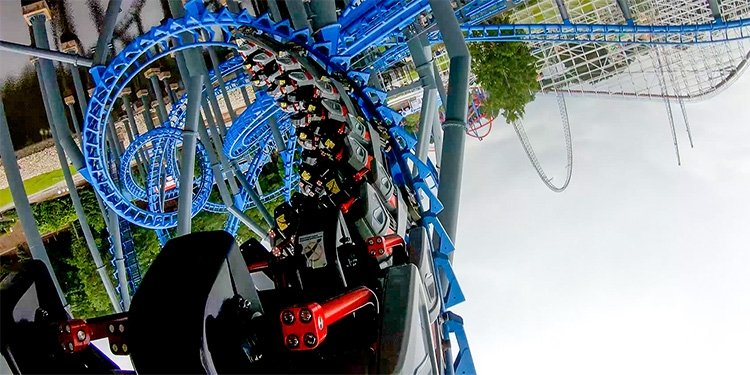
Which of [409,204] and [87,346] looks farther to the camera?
[409,204]

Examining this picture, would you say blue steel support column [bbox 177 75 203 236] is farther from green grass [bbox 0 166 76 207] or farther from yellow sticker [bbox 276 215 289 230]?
green grass [bbox 0 166 76 207]

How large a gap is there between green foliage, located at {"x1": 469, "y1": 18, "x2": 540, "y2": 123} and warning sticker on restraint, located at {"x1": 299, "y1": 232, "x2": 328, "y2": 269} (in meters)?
13.9

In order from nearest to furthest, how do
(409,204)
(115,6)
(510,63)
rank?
1. (409,204)
2. (115,6)
3. (510,63)

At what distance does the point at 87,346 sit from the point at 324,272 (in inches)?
69.7

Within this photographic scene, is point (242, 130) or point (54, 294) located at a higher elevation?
point (242, 130)

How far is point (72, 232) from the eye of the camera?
17812 millimetres

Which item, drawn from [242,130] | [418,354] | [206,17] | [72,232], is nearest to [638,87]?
[242,130]

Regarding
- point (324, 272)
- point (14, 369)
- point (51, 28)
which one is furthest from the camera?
point (51, 28)

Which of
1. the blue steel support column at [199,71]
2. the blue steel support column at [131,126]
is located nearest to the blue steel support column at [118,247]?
the blue steel support column at [199,71]

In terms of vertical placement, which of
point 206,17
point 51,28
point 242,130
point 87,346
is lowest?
point 87,346

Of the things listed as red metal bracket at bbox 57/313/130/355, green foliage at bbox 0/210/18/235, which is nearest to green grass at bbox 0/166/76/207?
green foliage at bbox 0/210/18/235

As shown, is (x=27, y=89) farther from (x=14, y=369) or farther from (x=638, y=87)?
(x=638, y=87)

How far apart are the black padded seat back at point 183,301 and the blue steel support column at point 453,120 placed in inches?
135

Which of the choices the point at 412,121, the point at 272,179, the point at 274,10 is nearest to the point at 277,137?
the point at 274,10
